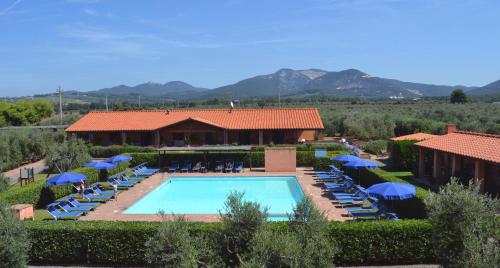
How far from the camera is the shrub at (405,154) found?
25.1 meters

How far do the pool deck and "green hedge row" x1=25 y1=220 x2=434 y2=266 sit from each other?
3.50 ft

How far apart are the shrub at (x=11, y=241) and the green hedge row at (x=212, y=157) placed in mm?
19829

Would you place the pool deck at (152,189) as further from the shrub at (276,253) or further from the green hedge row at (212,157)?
the shrub at (276,253)

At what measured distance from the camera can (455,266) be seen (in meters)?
8.55

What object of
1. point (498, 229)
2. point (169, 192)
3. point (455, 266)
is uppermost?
point (498, 229)

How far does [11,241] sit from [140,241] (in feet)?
10.8

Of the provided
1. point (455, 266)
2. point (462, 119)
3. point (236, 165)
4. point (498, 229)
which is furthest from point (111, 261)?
point (462, 119)

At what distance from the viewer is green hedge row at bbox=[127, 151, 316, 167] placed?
3053cm

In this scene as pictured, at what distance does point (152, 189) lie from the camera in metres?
23.6

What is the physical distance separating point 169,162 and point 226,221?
22.0 meters

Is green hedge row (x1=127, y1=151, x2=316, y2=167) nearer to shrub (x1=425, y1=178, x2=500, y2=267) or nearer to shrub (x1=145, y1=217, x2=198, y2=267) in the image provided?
shrub (x1=425, y1=178, x2=500, y2=267)

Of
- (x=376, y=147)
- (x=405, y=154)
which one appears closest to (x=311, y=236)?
(x=405, y=154)

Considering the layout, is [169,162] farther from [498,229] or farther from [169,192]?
[498,229]

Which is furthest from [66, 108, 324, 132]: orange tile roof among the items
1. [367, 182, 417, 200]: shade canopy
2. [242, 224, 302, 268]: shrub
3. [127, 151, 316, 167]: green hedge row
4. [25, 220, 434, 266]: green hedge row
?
[242, 224, 302, 268]: shrub
